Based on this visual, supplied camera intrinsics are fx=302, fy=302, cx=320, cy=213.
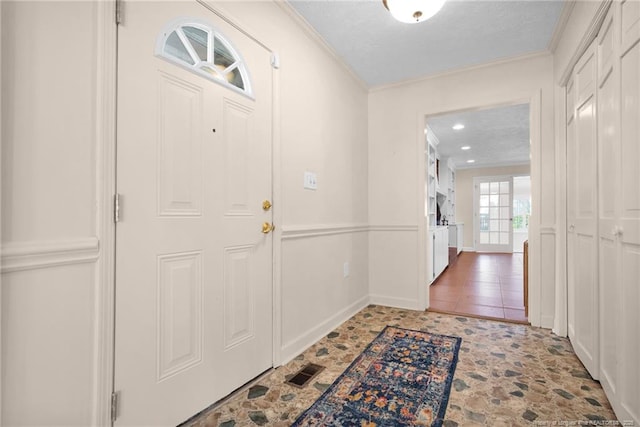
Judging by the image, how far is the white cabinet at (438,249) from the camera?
4250 millimetres

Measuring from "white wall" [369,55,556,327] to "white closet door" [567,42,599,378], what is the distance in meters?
0.46

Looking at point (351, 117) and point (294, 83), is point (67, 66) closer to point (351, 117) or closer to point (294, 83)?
point (294, 83)

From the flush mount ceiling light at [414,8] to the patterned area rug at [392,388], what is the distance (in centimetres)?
217

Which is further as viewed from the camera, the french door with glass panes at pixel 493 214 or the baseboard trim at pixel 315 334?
the french door with glass panes at pixel 493 214

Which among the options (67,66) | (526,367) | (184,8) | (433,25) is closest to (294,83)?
(184,8)

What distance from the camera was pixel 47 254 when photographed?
974 millimetres

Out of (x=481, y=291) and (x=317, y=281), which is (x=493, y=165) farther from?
(x=317, y=281)

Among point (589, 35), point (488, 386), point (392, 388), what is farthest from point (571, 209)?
point (392, 388)

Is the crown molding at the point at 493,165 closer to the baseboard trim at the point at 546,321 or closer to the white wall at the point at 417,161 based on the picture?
the white wall at the point at 417,161

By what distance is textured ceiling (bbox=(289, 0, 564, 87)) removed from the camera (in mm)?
2094

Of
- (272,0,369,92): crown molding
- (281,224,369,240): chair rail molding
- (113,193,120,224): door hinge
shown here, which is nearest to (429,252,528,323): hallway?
(281,224,369,240): chair rail molding

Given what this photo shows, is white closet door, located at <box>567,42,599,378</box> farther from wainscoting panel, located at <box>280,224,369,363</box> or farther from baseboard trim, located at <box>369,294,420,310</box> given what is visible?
wainscoting panel, located at <box>280,224,369,363</box>

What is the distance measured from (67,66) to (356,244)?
2.55 meters

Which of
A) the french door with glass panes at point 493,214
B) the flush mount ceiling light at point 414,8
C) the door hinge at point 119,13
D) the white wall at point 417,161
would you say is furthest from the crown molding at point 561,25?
the french door with glass panes at point 493,214
